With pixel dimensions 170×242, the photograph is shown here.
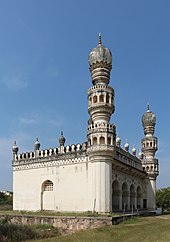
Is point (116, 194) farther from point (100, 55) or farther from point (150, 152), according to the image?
point (100, 55)

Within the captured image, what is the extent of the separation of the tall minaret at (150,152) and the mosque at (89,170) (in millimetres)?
4816

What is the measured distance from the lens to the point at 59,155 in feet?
87.0

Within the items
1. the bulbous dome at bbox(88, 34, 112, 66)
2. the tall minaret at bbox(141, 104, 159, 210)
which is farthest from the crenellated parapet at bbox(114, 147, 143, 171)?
the bulbous dome at bbox(88, 34, 112, 66)

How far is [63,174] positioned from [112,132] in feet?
19.5

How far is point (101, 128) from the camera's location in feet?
76.4

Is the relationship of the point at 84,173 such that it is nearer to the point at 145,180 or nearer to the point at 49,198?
the point at 49,198

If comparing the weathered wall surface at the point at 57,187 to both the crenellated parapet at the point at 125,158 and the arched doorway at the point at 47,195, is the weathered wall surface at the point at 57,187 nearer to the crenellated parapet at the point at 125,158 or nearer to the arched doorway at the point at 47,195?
the arched doorway at the point at 47,195

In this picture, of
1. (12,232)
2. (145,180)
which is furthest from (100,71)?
(145,180)

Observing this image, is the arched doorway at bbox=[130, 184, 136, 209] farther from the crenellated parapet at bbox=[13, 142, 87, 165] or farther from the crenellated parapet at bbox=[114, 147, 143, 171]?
the crenellated parapet at bbox=[13, 142, 87, 165]

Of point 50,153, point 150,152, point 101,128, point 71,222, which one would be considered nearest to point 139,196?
point 150,152

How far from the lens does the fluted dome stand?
83.4 ft

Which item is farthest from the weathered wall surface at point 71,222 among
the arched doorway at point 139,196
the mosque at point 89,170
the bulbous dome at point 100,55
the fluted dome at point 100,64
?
the arched doorway at point 139,196

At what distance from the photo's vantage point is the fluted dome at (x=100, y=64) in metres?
25.4

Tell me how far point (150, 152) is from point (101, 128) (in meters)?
15.3
